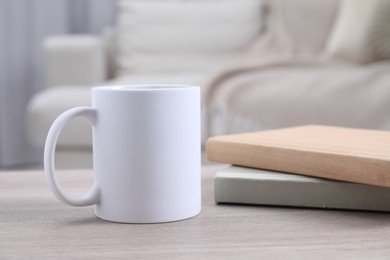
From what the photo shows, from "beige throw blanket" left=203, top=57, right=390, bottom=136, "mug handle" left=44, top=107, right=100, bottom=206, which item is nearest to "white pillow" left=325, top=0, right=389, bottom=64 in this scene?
"beige throw blanket" left=203, top=57, right=390, bottom=136

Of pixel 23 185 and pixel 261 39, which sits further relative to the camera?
pixel 261 39

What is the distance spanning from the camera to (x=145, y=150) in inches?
23.5

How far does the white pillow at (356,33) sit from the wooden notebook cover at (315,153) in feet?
5.77

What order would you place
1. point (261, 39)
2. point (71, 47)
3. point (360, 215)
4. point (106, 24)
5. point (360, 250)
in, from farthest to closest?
point (106, 24), point (261, 39), point (71, 47), point (360, 215), point (360, 250)

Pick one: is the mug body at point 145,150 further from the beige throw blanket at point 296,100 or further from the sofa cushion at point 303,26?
the sofa cushion at point 303,26

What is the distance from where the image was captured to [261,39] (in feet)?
9.75

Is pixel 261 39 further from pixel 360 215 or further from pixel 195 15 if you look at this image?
pixel 360 215

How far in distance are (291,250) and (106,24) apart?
2990 mm

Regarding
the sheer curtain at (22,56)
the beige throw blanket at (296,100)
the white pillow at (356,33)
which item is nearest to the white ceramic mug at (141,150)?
the beige throw blanket at (296,100)

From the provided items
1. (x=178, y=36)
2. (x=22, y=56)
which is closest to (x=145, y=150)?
(x=178, y=36)

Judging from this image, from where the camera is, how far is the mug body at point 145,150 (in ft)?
1.95

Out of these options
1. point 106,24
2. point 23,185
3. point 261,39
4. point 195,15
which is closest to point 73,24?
point 106,24

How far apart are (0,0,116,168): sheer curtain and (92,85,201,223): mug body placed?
270 centimetres

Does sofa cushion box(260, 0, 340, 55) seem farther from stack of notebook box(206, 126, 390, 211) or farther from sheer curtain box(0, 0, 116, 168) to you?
stack of notebook box(206, 126, 390, 211)
